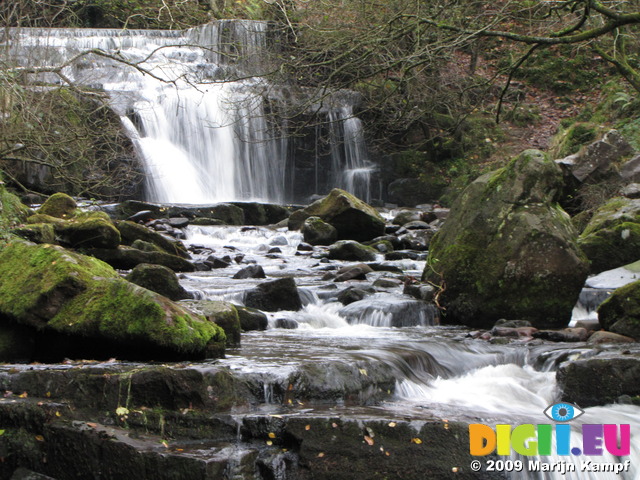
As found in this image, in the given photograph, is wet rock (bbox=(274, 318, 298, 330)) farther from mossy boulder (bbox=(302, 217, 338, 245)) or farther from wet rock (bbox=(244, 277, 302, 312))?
mossy boulder (bbox=(302, 217, 338, 245))

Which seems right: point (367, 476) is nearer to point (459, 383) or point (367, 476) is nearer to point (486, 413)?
point (486, 413)

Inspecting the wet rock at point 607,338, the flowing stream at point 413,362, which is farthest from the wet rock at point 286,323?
the wet rock at point 607,338

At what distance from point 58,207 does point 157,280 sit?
468cm

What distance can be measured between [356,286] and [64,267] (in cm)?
481

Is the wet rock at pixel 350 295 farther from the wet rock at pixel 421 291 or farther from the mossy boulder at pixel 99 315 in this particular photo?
the mossy boulder at pixel 99 315

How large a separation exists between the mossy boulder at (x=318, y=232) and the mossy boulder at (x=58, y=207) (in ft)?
16.5

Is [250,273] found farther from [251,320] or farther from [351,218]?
[351,218]

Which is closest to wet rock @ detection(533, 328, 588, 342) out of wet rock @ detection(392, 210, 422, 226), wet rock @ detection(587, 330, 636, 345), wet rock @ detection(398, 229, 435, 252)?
wet rock @ detection(587, 330, 636, 345)

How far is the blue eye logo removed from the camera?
465cm

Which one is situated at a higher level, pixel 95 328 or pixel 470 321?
pixel 95 328

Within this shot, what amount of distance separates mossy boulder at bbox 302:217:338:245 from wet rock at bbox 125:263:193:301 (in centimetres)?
695

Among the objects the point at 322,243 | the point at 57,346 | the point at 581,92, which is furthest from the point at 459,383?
the point at 581,92

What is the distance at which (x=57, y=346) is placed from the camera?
5.07 meters

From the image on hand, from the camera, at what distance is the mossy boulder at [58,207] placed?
11.3 metres
